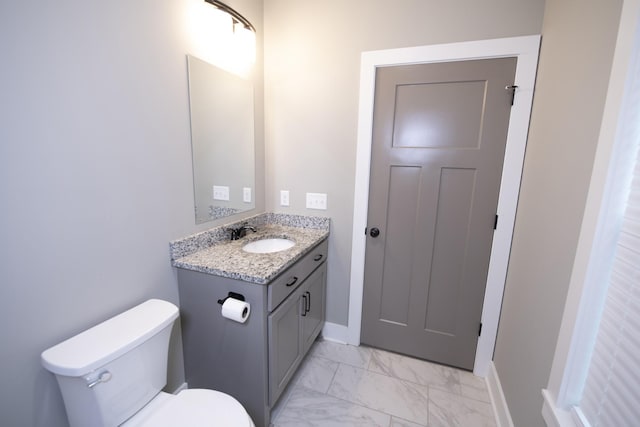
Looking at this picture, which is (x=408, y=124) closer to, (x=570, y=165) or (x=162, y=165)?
(x=570, y=165)

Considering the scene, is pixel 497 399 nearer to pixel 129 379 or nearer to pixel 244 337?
pixel 244 337

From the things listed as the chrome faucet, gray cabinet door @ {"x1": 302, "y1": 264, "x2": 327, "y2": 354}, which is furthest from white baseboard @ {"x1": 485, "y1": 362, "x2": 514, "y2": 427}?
the chrome faucet

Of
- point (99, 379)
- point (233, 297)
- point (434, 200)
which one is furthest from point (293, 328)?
point (434, 200)

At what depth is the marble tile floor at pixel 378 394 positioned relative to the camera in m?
1.53

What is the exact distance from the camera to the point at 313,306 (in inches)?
74.7

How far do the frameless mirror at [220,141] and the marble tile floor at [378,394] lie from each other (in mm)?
1233

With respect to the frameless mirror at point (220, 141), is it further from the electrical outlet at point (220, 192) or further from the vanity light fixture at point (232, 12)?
the vanity light fixture at point (232, 12)

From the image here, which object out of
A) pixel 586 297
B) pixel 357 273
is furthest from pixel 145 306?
pixel 586 297

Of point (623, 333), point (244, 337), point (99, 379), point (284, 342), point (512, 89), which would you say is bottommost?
point (284, 342)

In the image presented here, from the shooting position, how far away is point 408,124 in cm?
176

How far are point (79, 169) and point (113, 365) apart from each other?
0.71m

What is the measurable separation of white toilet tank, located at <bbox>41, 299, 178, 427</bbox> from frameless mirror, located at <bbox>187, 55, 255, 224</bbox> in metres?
0.62

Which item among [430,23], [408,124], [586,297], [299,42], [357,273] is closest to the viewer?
[586,297]

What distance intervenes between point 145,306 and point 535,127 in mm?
2129
